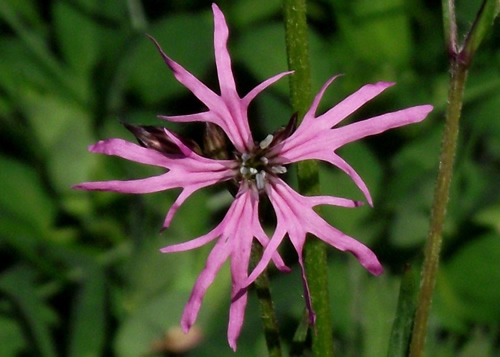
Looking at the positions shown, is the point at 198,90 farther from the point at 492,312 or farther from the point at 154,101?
the point at 154,101

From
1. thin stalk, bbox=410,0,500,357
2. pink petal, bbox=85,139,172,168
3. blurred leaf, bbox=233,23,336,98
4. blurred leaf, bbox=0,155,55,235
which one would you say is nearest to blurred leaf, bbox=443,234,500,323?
blurred leaf, bbox=233,23,336,98

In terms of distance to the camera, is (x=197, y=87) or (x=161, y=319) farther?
(x=161, y=319)

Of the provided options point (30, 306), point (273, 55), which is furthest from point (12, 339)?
point (273, 55)

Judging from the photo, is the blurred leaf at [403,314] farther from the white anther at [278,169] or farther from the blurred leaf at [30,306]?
the blurred leaf at [30,306]

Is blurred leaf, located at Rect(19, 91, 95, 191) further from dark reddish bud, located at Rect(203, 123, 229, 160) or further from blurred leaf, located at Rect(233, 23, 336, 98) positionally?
dark reddish bud, located at Rect(203, 123, 229, 160)

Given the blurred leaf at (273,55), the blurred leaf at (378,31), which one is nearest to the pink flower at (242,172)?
the blurred leaf at (273,55)

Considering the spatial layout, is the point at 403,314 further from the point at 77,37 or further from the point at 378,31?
the point at 77,37
